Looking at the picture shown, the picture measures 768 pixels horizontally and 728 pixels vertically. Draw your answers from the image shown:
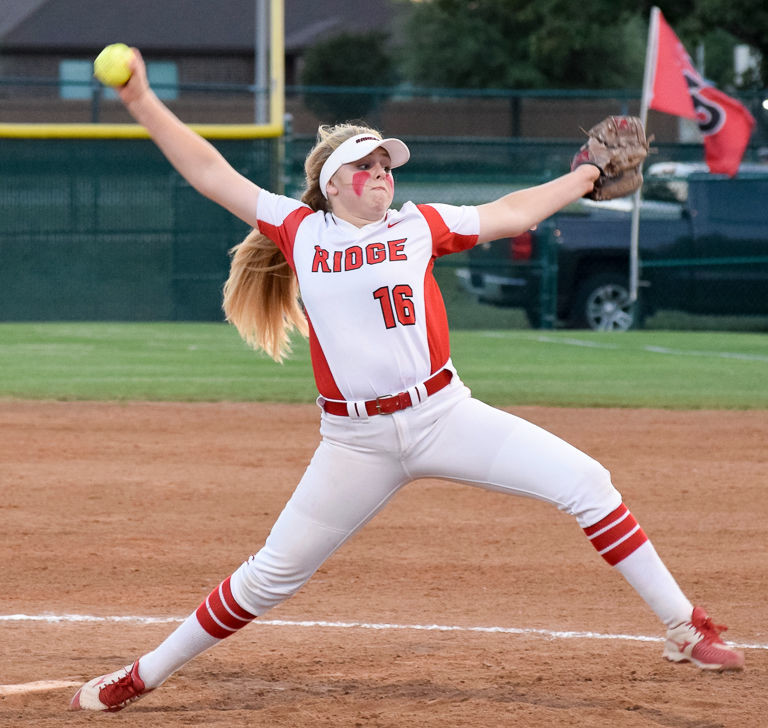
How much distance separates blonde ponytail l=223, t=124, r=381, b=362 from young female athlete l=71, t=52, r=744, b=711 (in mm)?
232

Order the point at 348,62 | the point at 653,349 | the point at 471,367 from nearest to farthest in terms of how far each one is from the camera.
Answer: the point at 471,367 < the point at 653,349 < the point at 348,62

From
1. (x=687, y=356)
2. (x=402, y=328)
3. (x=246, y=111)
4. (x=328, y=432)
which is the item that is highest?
(x=246, y=111)

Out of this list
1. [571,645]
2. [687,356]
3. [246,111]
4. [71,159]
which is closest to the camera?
[571,645]

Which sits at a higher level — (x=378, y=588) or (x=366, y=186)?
(x=366, y=186)

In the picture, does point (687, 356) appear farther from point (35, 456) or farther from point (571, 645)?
point (571, 645)

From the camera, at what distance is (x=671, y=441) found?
9.45 m

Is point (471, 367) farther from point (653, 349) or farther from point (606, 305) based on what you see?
point (606, 305)

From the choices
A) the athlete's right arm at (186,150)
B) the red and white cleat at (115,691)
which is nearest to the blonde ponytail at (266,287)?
the athlete's right arm at (186,150)

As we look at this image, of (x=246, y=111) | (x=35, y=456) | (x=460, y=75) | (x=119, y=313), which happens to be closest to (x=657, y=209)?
(x=119, y=313)

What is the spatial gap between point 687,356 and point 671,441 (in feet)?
16.2

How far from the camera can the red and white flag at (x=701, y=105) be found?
56.3ft

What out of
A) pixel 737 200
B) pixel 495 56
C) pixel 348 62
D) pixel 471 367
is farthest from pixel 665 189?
pixel 348 62

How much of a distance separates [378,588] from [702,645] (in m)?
2.11

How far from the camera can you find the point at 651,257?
1775cm
